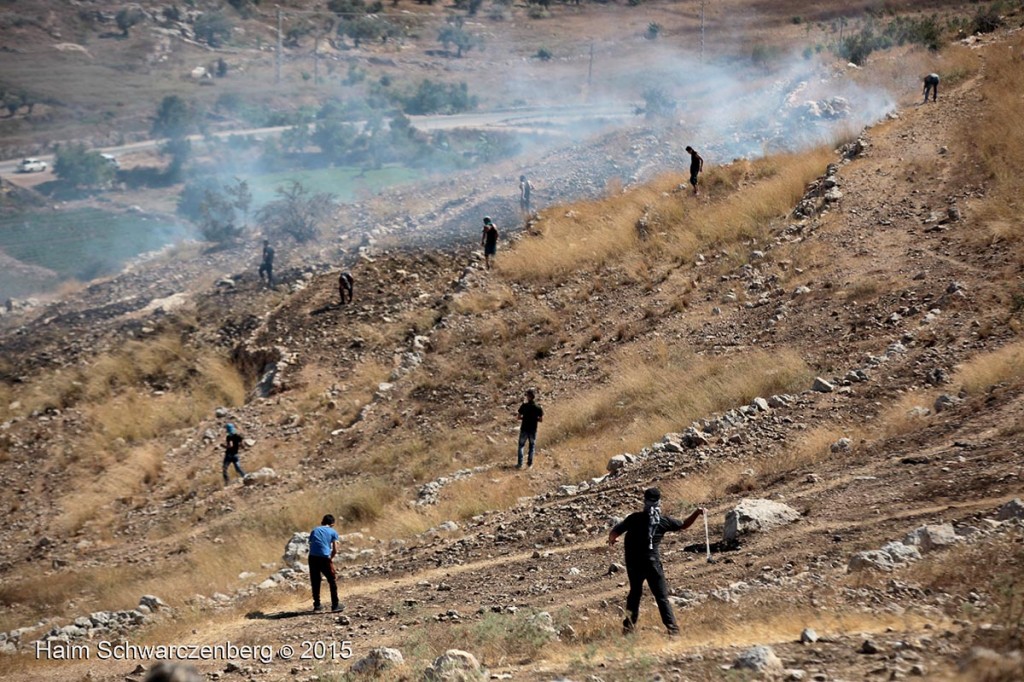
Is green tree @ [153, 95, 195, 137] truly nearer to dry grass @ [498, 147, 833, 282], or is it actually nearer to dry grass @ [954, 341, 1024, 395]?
dry grass @ [498, 147, 833, 282]

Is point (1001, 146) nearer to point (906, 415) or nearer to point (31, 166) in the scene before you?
point (906, 415)

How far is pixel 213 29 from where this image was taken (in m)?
69.1

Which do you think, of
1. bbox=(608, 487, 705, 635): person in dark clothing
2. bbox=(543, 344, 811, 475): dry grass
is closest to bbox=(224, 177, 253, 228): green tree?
bbox=(543, 344, 811, 475): dry grass

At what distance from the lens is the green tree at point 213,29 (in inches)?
2714

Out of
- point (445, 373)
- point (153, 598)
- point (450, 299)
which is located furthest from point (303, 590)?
→ point (450, 299)

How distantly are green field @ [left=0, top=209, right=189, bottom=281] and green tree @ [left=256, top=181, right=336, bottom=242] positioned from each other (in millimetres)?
7417

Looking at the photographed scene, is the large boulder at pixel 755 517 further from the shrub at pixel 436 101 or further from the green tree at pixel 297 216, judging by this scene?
the shrub at pixel 436 101

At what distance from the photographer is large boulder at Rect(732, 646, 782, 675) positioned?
6.30 metres

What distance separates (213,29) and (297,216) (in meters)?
41.1

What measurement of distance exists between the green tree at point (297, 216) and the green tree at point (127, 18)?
38.2m

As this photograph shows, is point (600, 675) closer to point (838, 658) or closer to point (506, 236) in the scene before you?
point (838, 658)

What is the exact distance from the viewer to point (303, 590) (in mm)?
11922

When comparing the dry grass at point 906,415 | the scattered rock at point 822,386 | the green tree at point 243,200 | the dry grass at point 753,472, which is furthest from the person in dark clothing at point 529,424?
the green tree at point 243,200

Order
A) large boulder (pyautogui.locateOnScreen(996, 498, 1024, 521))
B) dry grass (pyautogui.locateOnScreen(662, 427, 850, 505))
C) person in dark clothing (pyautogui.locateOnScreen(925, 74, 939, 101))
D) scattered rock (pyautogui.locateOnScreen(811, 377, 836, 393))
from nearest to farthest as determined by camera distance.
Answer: large boulder (pyautogui.locateOnScreen(996, 498, 1024, 521))
dry grass (pyautogui.locateOnScreen(662, 427, 850, 505))
scattered rock (pyautogui.locateOnScreen(811, 377, 836, 393))
person in dark clothing (pyautogui.locateOnScreen(925, 74, 939, 101))
